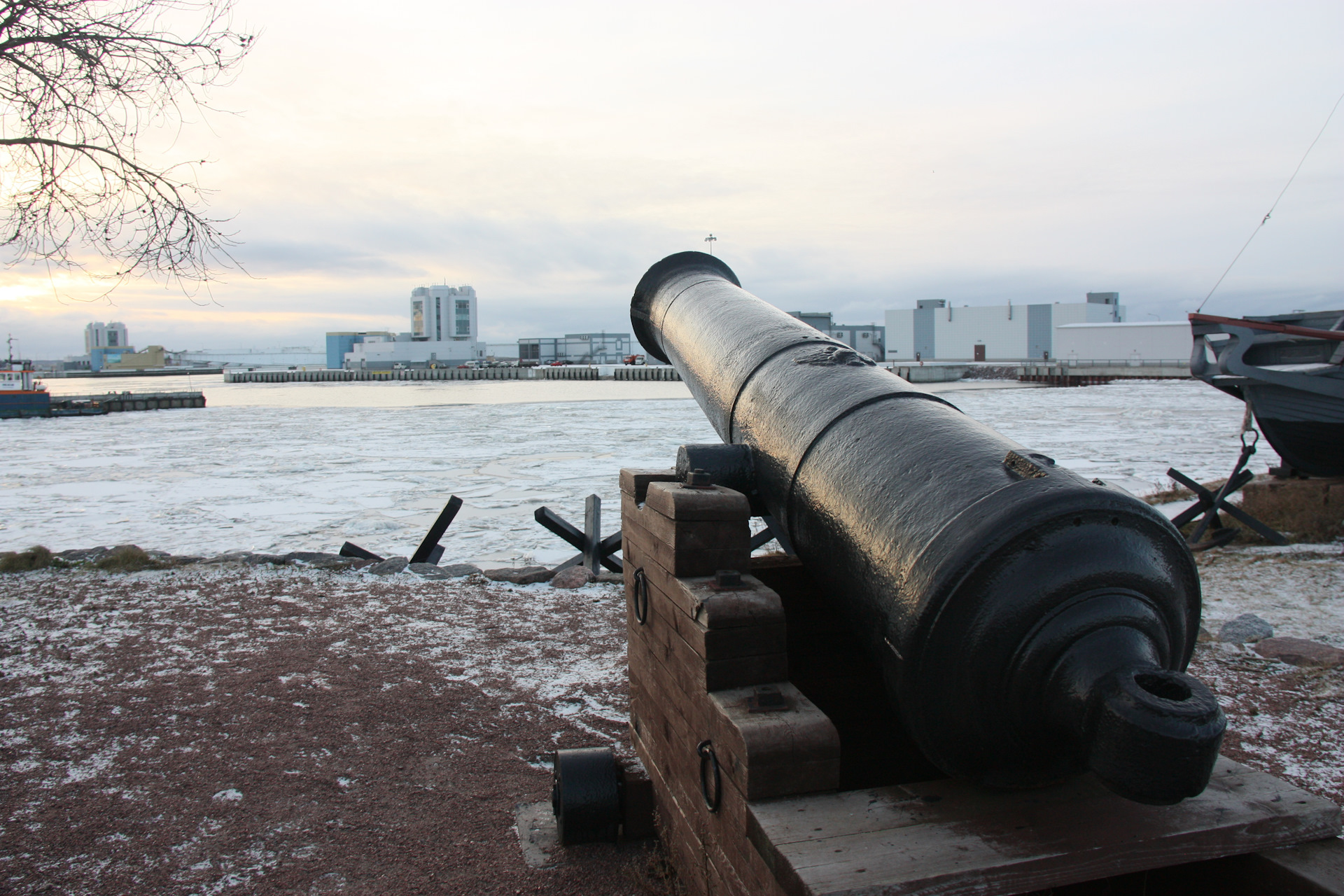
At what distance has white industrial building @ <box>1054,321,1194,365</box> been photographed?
174ft

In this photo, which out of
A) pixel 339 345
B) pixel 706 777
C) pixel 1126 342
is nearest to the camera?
pixel 706 777

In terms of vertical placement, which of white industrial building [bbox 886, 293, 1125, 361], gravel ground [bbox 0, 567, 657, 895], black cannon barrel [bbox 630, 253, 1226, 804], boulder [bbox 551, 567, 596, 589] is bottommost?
gravel ground [bbox 0, 567, 657, 895]

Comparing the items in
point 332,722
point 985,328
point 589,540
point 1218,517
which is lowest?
point 332,722

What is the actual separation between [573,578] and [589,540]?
54 centimetres

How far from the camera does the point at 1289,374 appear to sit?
746 centimetres

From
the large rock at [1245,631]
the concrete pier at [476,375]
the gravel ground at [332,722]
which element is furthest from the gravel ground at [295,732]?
the concrete pier at [476,375]

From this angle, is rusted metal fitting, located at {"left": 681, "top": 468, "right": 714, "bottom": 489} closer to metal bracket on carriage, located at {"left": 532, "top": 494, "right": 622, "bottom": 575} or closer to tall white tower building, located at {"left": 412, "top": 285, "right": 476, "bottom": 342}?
metal bracket on carriage, located at {"left": 532, "top": 494, "right": 622, "bottom": 575}

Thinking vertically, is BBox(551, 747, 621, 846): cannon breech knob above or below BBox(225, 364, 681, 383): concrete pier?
below

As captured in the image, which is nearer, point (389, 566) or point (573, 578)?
point (573, 578)

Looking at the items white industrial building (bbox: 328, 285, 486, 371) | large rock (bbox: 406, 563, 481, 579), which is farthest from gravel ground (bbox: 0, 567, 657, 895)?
white industrial building (bbox: 328, 285, 486, 371)

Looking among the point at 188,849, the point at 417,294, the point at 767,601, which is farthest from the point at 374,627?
the point at 417,294

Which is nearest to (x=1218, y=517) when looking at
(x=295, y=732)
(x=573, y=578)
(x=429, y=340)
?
Result: (x=573, y=578)

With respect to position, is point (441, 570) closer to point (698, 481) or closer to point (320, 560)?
point (320, 560)

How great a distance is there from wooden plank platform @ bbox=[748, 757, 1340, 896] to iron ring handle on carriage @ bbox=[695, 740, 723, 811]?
204mm
